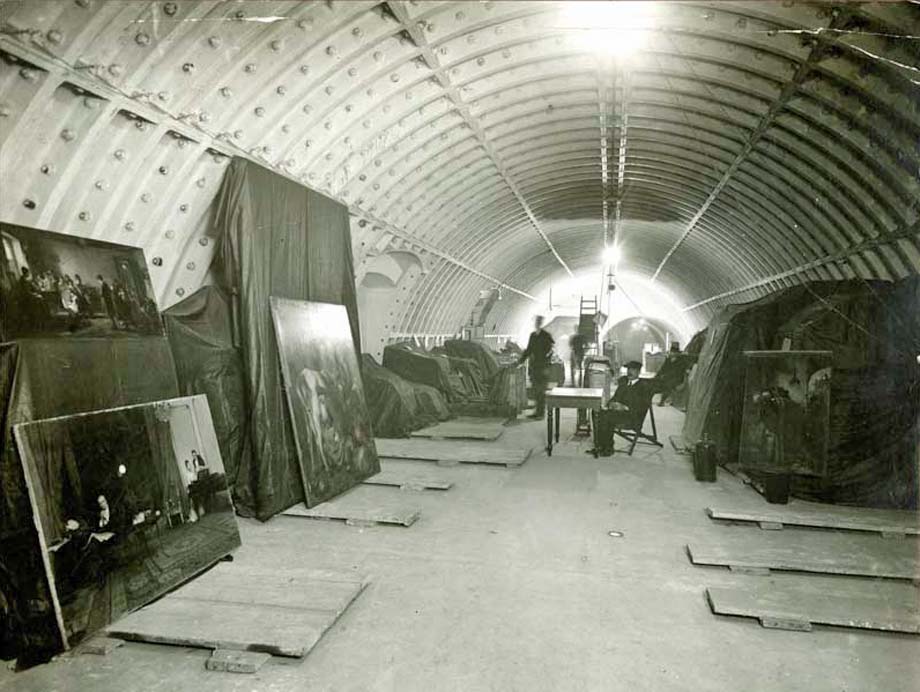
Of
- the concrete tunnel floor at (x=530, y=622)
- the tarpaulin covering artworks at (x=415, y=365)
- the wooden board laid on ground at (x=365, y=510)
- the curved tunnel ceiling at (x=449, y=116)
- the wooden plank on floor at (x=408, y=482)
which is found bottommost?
the concrete tunnel floor at (x=530, y=622)

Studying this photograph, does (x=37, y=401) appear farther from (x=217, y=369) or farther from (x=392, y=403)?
(x=392, y=403)

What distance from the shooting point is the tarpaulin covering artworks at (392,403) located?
1101 centimetres

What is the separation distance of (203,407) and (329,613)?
2.31 meters

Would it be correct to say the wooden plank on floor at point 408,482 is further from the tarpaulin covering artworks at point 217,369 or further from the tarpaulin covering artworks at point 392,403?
the tarpaulin covering artworks at point 392,403

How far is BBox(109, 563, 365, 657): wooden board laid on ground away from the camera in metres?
3.77

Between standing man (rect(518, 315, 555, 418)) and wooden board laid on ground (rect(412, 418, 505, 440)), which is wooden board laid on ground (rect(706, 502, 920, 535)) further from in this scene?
standing man (rect(518, 315, 555, 418))

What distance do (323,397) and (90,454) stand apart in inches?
128

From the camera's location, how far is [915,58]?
615 cm

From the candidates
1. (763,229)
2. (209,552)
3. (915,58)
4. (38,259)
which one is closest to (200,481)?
(209,552)

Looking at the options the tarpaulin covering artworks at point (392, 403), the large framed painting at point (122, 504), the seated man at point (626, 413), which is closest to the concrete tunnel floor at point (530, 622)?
the large framed painting at point (122, 504)

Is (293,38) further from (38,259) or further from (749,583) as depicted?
(749,583)

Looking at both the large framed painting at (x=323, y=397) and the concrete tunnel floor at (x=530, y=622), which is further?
the large framed painting at (x=323, y=397)

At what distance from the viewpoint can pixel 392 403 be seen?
11.1m

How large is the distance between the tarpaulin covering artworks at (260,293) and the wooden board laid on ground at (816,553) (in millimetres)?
4288
